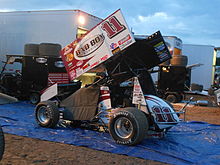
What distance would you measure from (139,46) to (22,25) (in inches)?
386

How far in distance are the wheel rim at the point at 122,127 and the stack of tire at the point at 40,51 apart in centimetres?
620

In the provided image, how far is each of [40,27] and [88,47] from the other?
8418 mm

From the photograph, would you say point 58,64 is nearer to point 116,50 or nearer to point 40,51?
point 40,51

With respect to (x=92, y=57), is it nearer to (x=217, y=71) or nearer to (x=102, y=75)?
(x=102, y=75)

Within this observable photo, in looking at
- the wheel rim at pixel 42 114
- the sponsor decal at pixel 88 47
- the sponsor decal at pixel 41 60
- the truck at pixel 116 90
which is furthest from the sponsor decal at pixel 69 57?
the sponsor decal at pixel 41 60

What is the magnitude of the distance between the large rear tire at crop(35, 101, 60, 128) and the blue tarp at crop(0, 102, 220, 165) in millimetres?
143

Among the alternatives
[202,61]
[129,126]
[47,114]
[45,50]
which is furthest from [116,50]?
[202,61]

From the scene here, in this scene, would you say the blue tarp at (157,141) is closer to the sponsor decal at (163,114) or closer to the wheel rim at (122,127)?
the wheel rim at (122,127)

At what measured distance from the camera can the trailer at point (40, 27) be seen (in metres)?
12.2

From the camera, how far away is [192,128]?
684 centimetres

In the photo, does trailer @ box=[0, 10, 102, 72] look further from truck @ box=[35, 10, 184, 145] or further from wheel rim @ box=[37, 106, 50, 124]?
truck @ box=[35, 10, 184, 145]

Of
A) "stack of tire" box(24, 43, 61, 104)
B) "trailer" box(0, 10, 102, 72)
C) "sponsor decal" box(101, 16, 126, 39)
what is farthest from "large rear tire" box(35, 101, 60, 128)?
"trailer" box(0, 10, 102, 72)

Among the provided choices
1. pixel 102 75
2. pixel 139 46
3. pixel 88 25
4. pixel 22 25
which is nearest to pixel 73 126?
pixel 102 75

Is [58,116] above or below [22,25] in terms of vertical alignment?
below
